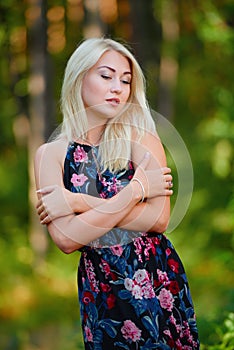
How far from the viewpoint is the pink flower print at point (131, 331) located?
3373 mm

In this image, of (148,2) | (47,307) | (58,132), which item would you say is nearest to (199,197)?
(47,307)

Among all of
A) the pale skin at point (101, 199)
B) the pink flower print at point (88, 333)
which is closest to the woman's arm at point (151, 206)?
the pale skin at point (101, 199)

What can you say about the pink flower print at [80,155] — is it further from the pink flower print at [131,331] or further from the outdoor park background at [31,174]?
the outdoor park background at [31,174]

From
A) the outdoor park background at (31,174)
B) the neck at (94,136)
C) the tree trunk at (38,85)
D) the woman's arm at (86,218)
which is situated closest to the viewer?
the woman's arm at (86,218)

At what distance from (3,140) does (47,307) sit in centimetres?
662

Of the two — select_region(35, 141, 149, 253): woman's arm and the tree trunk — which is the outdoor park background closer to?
the tree trunk

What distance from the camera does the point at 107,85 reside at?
340 centimetres

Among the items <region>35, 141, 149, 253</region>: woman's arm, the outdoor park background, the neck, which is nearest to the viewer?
<region>35, 141, 149, 253</region>: woman's arm

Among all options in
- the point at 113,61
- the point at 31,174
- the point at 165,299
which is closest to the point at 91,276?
the point at 165,299

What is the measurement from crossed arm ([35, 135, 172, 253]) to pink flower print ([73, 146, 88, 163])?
0.16 ft

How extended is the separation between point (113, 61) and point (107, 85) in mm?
99

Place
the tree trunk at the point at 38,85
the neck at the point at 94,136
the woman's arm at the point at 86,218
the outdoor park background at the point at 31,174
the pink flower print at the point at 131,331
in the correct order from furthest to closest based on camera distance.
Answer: the tree trunk at the point at 38,85 → the outdoor park background at the point at 31,174 → the neck at the point at 94,136 → the pink flower print at the point at 131,331 → the woman's arm at the point at 86,218

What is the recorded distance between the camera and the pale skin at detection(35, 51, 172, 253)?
3.28m

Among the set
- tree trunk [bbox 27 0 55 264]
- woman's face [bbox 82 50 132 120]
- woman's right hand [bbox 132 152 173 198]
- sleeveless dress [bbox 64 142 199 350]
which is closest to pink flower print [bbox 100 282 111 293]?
sleeveless dress [bbox 64 142 199 350]
